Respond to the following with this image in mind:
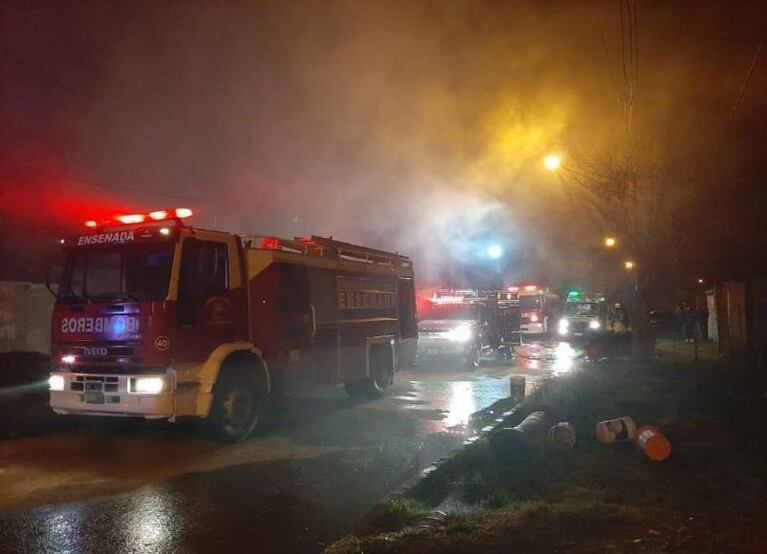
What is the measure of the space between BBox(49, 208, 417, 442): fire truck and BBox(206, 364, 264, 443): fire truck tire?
1cm

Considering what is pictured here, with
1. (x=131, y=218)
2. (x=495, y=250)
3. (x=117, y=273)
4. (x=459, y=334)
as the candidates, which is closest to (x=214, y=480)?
(x=117, y=273)

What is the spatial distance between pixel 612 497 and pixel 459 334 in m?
11.1

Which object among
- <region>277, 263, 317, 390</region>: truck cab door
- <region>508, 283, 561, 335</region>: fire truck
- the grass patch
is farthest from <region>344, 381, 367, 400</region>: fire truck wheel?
<region>508, 283, 561, 335</region>: fire truck

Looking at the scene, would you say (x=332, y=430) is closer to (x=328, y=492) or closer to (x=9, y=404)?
(x=328, y=492)

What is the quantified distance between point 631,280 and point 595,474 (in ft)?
40.0

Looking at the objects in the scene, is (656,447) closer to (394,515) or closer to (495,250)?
(394,515)

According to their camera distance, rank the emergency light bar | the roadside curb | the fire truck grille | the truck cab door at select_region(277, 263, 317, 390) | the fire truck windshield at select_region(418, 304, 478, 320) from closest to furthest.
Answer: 1. the roadside curb
2. the fire truck grille
3. the emergency light bar
4. the truck cab door at select_region(277, 263, 317, 390)
5. the fire truck windshield at select_region(418, 304, 478, 320)

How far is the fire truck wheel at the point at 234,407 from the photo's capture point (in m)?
7.25

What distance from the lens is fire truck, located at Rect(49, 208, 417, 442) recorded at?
6824mm

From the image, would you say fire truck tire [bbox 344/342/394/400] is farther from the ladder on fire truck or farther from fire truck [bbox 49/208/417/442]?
fire truck [bbox 49/208/417/442]

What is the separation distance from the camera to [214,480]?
5957 mm

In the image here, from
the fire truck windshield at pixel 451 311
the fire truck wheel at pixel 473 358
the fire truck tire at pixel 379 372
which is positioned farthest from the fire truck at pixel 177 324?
the fire truck windshield at pixel 451 311

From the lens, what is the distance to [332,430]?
845 centimetres

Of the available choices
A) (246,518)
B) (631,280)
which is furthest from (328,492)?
(631,280)
